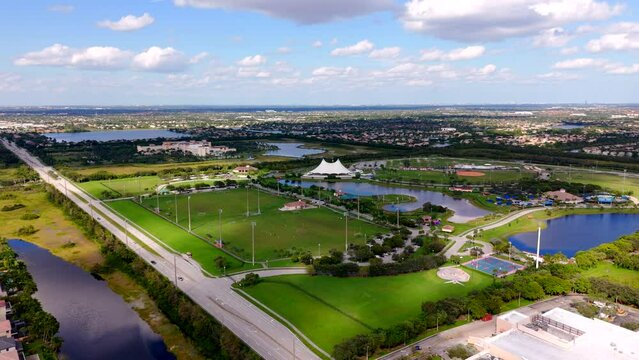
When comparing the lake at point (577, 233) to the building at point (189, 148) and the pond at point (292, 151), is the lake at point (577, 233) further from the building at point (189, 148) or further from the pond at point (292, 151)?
the building at point (189, 148)

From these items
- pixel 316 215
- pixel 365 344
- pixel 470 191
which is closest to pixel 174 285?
pixel 365 344

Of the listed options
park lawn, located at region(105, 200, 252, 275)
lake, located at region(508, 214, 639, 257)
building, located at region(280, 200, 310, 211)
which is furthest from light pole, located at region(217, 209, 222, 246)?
lake, located at region(508, 214, 639, 257)

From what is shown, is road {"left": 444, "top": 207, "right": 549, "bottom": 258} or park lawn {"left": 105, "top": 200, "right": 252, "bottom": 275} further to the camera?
road {"left": 444, "top": 207, "right": 549, "bottom": 258}

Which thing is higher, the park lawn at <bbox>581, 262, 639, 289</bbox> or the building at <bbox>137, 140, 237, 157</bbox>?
the building at <bbox>137, 140, 237, 157</bbox>

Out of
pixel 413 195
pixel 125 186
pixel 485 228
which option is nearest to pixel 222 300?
pixel 485 228

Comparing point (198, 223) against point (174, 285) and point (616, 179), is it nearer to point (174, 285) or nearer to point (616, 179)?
point (174, 285)

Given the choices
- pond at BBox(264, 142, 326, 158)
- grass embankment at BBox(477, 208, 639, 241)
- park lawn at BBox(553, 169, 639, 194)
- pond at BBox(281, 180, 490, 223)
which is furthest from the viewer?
pond at BBox(264, 142, 326, 158)

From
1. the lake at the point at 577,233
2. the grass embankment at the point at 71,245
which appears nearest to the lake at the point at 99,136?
the grass embankment at the point at 71,245

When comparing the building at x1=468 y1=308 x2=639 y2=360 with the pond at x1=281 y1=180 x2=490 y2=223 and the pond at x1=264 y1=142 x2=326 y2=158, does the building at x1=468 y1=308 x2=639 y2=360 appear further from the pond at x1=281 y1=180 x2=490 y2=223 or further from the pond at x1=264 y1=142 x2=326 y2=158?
the pond at x1=264 y1=142 x2=326 y2=158
